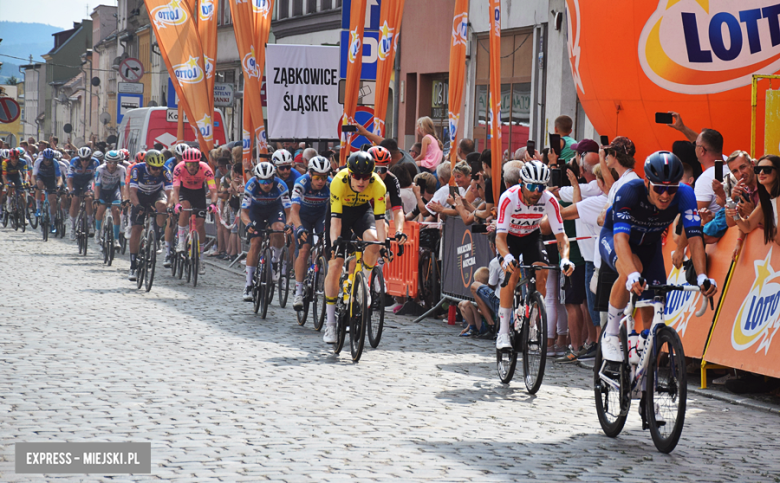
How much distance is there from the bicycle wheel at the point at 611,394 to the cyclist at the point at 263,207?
24.5ft

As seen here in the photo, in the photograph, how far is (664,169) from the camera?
695cm

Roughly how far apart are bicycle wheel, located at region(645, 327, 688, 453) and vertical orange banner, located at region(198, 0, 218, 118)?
17536 millimetres

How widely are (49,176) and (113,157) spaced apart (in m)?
6.46

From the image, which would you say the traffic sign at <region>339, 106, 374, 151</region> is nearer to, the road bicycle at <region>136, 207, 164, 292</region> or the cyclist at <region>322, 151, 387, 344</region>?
the road bicycle at <region>136, 207, 164, 292</region>

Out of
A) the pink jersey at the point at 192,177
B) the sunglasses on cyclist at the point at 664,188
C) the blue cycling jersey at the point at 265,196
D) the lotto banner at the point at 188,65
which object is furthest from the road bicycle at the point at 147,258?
the sunglasses on cyclist at the point at 664,188

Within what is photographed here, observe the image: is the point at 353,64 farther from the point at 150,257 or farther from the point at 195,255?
the point at 150,257

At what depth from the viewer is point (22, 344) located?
10.8m

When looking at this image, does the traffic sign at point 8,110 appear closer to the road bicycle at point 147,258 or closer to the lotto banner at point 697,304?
the road bicycle at point 147,258

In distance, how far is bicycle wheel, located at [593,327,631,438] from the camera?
23.8 ft

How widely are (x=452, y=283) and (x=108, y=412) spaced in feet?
21.5

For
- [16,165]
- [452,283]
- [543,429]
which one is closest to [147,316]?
[452,283]

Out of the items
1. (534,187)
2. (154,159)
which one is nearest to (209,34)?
(154,159)

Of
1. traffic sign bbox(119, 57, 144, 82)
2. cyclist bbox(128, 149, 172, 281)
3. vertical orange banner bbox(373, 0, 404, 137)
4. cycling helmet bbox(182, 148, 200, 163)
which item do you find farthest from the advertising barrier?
traffic sign bbox(119, 57, 144, 82)

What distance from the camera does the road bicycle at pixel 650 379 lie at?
6.70 meters
